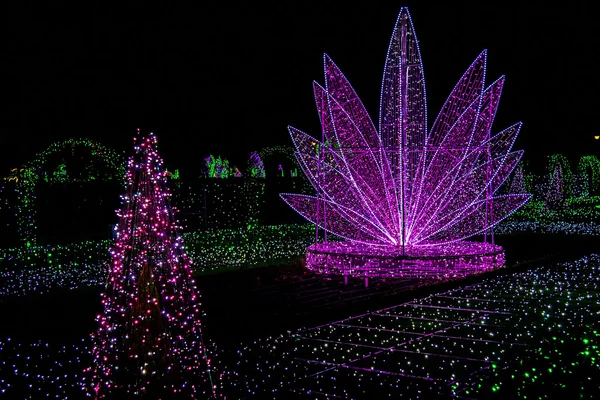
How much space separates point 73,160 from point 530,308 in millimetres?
13483

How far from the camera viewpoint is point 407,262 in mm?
8602

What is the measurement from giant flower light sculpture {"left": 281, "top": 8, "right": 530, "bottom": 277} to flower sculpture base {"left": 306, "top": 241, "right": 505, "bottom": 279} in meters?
0.02

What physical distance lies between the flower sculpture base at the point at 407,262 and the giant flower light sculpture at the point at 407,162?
2cm

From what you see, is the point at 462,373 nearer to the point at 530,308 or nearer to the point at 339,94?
the point at 530,308

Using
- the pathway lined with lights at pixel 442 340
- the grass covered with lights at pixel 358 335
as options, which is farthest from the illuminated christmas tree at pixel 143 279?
the pathway lined with lights at pixel 442 340

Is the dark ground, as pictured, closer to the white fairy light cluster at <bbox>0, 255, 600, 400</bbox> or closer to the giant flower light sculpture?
the white fairy light cluster at <bbox>0, 255, 600, 400</bbox>

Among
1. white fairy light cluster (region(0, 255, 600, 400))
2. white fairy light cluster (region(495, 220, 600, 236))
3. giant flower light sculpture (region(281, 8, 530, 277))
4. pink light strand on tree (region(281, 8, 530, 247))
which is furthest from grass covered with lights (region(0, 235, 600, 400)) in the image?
white fairy light cluster (region(495, 220, 600, 236))

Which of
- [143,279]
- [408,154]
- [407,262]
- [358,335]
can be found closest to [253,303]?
[358,335]

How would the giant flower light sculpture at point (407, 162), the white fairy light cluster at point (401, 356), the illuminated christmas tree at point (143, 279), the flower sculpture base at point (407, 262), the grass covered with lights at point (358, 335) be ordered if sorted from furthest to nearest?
the giant flower light sculpture at point (407, 162) → the flower sculpture base at point (407, 262) → the illuminated christmas tree at point (143, 279) → the grass covered with lights at point (358, 335) → the white fairy light cluster at point (401, 356)

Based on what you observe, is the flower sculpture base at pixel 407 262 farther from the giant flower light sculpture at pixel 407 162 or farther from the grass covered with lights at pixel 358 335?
the grass covered with lights at pixel 358 335

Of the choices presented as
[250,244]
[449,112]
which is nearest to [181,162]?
[250,244]

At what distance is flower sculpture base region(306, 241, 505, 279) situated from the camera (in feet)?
28.2

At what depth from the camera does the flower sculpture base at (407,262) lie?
8609mm

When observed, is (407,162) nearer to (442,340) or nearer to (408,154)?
(408,154)
